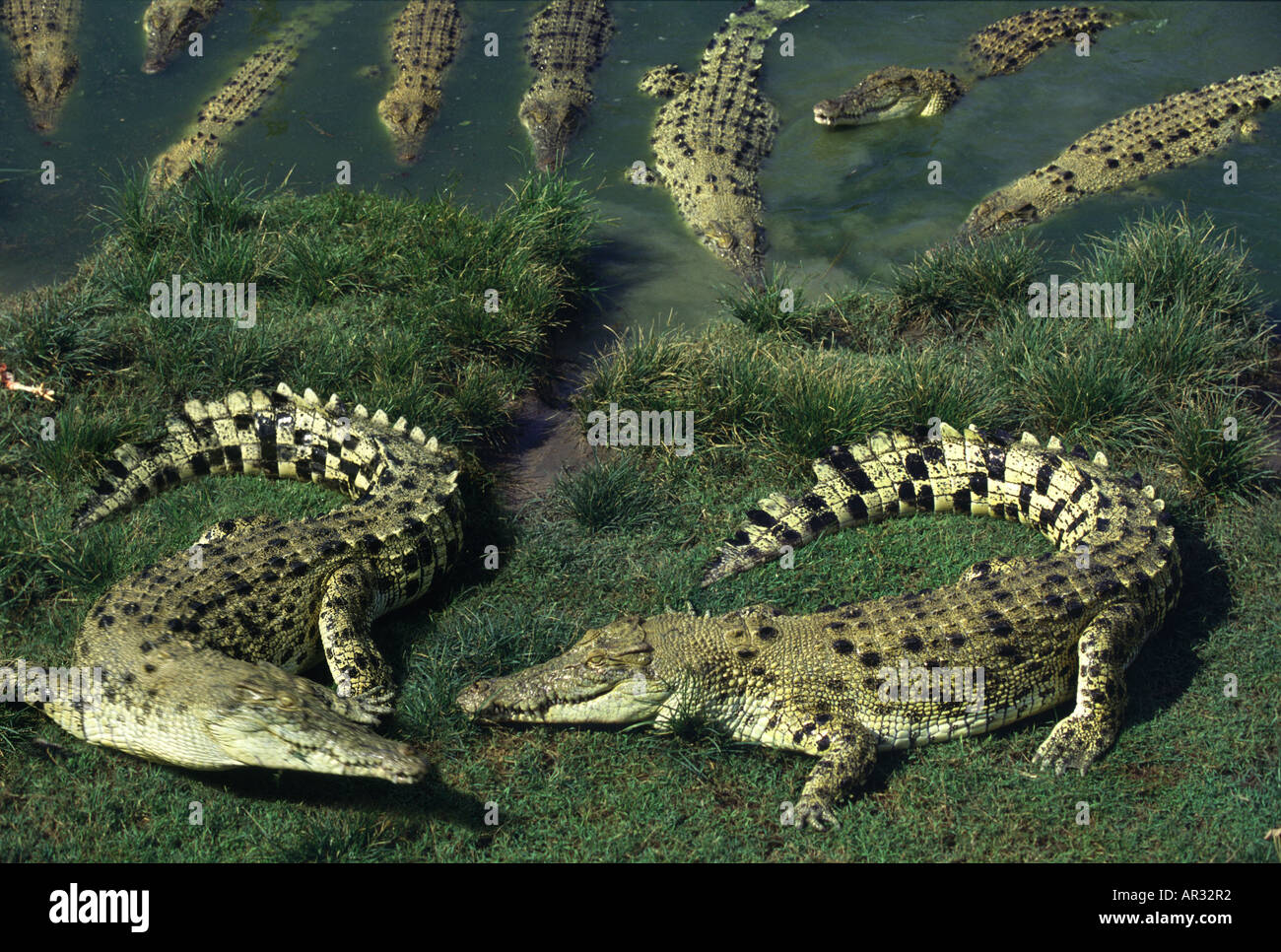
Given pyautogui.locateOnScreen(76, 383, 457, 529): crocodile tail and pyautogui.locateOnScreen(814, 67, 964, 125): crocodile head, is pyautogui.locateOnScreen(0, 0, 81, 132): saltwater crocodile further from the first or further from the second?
pyautogui.locateOnScreen(814, 67, 964, 125): crocodile head

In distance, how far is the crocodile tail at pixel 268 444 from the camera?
669 cm

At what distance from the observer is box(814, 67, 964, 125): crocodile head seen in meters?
11.4

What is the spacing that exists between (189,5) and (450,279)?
624 centimetres

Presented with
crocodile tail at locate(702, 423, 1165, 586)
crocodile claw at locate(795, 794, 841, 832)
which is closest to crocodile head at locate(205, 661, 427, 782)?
crocodile claw at locate(795, 794, 841, 832)

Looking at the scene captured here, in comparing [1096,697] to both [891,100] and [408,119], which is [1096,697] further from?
[408,119]

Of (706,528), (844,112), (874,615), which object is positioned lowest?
(874,615)

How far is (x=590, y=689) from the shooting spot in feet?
17.2

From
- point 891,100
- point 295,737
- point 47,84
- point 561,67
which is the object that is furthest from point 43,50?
point 295,737

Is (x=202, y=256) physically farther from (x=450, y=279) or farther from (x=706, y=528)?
(x=706, y=528)

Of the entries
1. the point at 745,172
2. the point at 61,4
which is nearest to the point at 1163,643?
the point at 745,172

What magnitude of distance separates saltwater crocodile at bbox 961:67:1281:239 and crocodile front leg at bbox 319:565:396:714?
18.9 ft

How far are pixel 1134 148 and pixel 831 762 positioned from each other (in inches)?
302

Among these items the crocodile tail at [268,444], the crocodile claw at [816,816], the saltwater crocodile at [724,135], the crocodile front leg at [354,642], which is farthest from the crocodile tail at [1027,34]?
the crocodile claw at [816,816]

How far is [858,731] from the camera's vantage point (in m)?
5.13
